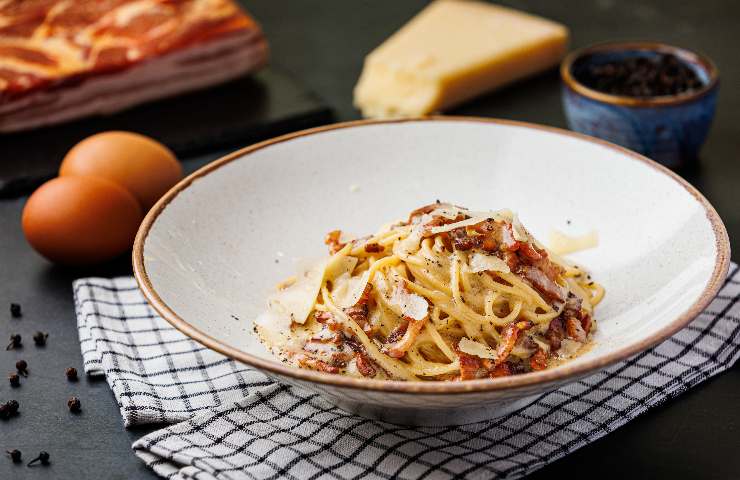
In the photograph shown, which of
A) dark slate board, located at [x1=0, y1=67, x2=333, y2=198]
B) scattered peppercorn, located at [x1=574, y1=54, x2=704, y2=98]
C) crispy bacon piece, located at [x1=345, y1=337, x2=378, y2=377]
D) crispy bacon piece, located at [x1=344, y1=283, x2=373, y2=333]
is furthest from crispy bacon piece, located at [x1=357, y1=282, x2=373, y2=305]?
dark slate board, located at [x1=0, y1=67, x2=333, y2=198]

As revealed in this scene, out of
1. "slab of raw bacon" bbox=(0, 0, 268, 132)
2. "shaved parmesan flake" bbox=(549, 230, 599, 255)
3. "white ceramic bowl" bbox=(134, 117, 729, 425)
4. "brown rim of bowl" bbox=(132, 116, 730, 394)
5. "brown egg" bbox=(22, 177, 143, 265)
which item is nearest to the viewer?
"brown rim of bowl" bbox=(132, 116, 730, 394)

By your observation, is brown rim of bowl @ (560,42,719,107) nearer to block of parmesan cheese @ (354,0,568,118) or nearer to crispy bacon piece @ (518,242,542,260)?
block of parmesan cheese @ (354,0,568,118)

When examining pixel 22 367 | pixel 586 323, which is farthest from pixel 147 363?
pixel 586 323

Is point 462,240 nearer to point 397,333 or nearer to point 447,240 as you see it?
point 447,240

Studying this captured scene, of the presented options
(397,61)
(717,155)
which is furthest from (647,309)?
(397,61)

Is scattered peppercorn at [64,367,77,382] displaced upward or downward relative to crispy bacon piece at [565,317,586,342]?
downward
